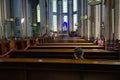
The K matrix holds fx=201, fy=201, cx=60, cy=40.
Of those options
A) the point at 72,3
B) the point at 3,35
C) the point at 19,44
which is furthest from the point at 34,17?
the point at 19,44

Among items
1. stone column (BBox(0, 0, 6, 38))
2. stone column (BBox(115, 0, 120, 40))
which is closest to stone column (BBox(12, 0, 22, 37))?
stone column (BBox(0, 0, 6, 38))

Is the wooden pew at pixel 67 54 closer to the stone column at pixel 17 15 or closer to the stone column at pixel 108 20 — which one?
the stone column at pixel 108 20

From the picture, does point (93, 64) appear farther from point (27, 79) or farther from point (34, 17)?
point (34, 17)

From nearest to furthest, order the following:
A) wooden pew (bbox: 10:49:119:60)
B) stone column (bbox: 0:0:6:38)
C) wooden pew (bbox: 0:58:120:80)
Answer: wooden pew (bbox: 0:58:120:80)
wooden pew (bbox: 10:49:119:60)
stone column (bbox: 0:0:6:38)

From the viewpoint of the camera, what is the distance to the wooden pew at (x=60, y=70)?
295 cm

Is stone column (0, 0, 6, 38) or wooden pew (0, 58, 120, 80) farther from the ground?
stone column (0, 0, 6, 38)

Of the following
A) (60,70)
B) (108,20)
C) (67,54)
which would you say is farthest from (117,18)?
(60,70)

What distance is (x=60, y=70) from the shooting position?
3094mm

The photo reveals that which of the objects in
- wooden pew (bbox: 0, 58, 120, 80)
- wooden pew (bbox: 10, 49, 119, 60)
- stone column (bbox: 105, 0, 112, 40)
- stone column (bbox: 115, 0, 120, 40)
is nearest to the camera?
wooden pew (bbox: 0, 58, 120, 80)

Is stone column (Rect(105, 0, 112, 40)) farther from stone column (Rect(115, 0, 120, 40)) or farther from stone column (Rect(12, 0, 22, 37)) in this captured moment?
stone column (Rect(12, 0, 22, 37))

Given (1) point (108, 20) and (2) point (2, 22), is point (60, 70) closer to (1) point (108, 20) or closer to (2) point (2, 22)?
(1) point (108, 20)

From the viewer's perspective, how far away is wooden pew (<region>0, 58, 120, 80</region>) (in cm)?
295

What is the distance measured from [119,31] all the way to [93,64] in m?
5.61

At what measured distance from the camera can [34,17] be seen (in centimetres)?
3328
